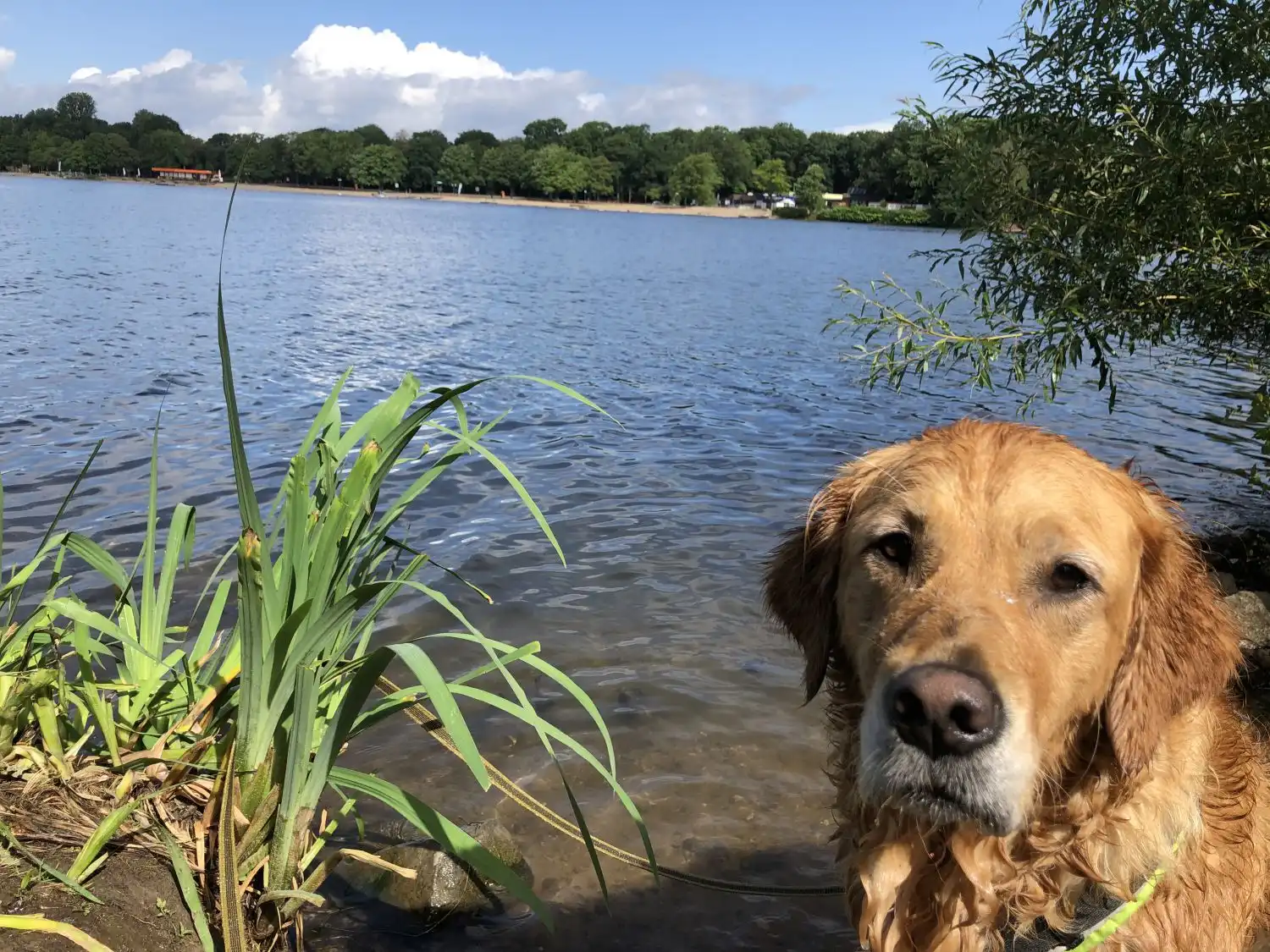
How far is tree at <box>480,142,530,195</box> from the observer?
502 feet

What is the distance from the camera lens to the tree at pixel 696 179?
14138 centimetres

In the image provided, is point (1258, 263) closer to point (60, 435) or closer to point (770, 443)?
point (770, 443)

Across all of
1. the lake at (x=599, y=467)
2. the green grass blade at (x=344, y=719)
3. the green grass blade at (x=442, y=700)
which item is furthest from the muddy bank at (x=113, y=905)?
the lake at (x=599, y=467)

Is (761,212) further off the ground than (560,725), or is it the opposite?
(761,212)

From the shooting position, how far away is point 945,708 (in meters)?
2.12

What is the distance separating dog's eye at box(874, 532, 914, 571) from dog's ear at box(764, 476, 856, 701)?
267 millimetres

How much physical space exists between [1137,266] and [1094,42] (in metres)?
1.70

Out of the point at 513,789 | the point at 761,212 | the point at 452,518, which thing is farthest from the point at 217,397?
the point at 761,212

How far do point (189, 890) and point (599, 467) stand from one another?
819 centimetres

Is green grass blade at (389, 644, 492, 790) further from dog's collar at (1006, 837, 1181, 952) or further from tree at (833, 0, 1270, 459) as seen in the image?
tree at (833, 0, 1270, 459)

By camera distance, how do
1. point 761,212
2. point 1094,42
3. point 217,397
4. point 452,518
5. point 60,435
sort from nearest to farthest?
point 1094,42
point 452,518
point 60,435
point 217,397
point 761,212

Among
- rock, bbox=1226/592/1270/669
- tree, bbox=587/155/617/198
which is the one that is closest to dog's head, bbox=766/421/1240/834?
rock, bbox=1226/592/1270/669

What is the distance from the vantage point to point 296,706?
2.61 meters

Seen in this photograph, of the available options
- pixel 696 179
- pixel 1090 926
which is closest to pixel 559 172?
pixel 696 179
